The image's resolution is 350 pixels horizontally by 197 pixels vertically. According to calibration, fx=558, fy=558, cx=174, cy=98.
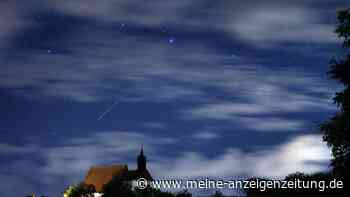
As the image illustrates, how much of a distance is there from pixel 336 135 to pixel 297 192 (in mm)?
10353

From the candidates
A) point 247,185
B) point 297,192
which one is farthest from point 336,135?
point 247,185

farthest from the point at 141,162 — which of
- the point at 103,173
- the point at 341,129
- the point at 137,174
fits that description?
the point at 341,129

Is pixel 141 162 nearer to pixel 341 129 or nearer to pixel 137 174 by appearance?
pixel 137 174

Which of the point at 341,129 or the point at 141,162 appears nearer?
the point at 341,129

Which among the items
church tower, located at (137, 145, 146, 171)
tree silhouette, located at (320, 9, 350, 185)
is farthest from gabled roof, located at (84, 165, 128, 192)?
tree silhouette, located at (320, 9, 350, 185)

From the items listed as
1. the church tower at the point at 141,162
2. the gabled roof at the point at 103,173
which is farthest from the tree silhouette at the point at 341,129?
the church tower at the point at 141,162

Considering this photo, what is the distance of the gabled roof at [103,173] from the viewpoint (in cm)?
11636

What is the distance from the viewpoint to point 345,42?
95.2 ft

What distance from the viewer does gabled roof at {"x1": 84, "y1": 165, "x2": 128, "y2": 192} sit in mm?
116363

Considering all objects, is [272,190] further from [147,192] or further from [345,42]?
[147,192]

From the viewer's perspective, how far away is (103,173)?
392ft

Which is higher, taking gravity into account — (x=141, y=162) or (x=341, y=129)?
(x=141, y=162)

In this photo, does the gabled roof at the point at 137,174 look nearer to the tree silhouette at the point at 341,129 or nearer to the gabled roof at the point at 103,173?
the gabled roof at the point at 103,173

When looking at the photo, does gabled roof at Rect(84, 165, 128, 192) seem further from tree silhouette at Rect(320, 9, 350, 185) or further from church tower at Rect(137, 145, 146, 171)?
tree silhouette at Rect(320, 9, 350, 185)
